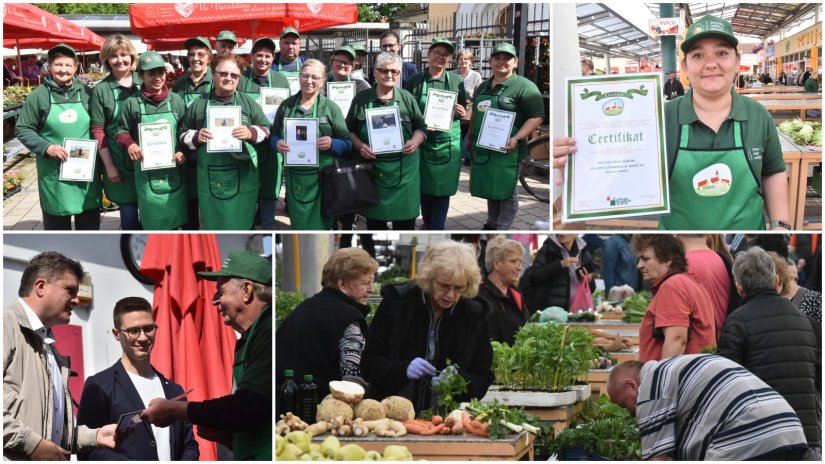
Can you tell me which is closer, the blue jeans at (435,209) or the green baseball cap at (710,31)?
the green baseball cap at (710,31)

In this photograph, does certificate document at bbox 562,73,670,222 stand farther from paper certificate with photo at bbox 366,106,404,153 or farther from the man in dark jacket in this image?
paper certificate with photo at bbox 366,106,404,153

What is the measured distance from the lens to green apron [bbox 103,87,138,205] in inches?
231

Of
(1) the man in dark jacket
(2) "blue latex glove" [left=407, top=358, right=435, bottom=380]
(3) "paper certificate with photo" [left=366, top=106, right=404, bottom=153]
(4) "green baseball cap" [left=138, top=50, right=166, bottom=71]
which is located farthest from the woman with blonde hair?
(4) "green baseball cap" [left=138, top=50, right=166, bottom=71]

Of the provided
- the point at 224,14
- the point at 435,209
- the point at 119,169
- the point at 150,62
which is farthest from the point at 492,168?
the point at 224,14

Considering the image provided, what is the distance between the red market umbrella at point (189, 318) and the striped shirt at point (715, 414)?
2059mm

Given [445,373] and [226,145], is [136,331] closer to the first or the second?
[445,373]

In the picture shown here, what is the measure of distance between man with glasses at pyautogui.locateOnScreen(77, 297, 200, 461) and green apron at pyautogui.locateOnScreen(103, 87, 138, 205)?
1.95 meters

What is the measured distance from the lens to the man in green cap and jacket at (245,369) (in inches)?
168

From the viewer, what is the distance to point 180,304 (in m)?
4.38

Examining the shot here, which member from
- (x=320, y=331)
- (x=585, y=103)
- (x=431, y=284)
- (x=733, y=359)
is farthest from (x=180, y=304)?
(x=733, y=359)

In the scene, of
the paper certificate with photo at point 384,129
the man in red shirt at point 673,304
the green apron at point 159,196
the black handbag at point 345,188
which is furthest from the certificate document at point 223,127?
the man in red shirt at point 673,304

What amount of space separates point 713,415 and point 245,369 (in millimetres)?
2182

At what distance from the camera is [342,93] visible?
6.55m

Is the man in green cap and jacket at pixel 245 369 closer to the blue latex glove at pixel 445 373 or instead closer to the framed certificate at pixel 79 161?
the blue latex glove at pixel 445 373
